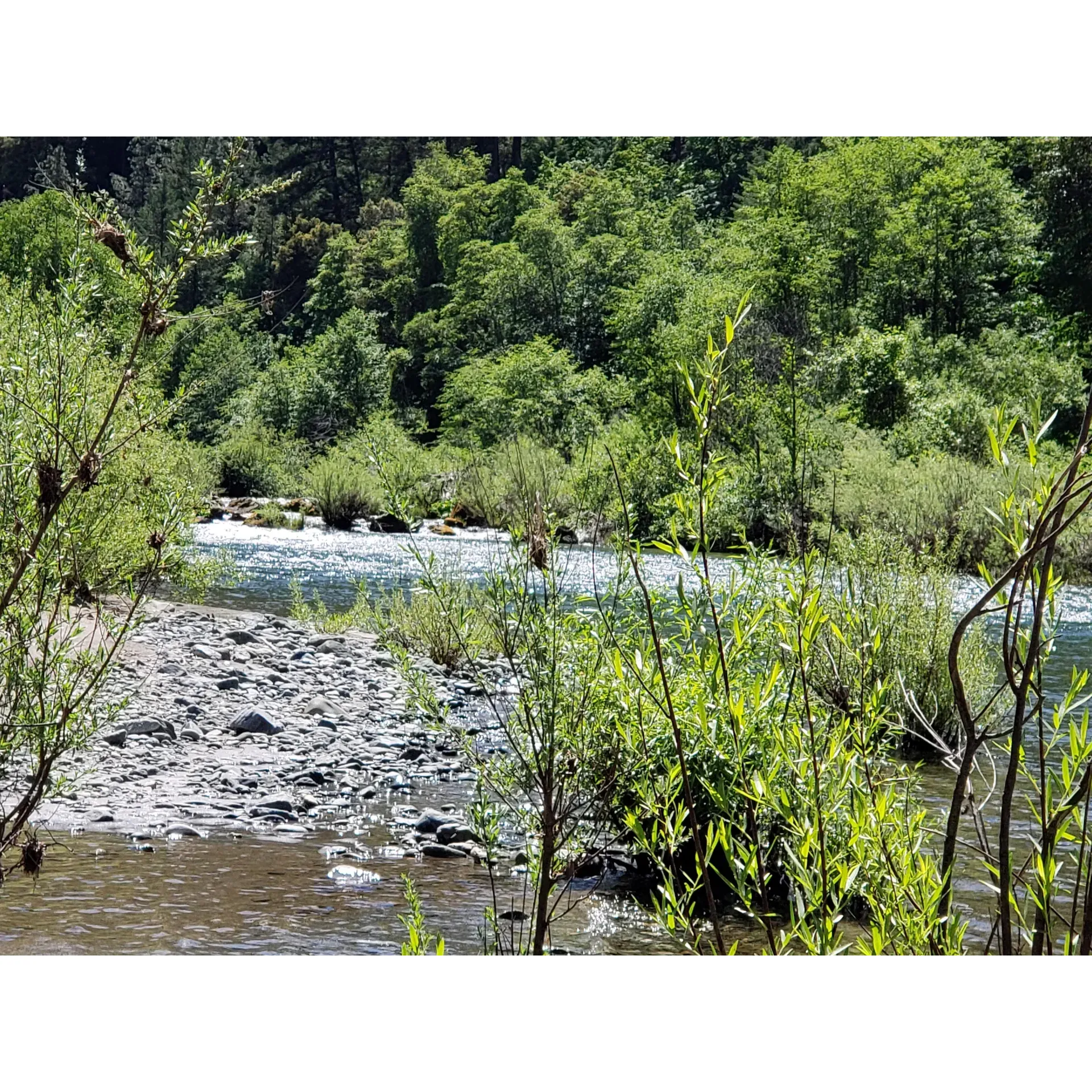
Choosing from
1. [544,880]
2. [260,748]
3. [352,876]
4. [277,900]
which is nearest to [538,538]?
[544,880]

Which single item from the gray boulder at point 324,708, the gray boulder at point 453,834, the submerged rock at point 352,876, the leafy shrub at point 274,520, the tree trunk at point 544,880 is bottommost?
the leafy shrub at point 274,520

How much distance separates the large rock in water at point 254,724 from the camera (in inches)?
299

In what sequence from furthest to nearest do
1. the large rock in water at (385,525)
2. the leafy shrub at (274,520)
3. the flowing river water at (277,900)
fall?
1. the leafy shrub at (274,520)
2. the large rock in water at (385,525)
3. the flowing river water at (277,900)

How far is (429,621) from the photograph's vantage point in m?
9.94

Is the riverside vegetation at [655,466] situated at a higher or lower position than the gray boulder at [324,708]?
higher

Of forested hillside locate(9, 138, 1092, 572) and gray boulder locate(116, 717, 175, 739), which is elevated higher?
forested hillside locate(9, 138, 1092, 572)

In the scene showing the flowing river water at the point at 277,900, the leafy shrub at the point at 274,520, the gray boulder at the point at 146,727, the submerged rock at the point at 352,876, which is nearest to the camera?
the flowing river water at the point at 277,900

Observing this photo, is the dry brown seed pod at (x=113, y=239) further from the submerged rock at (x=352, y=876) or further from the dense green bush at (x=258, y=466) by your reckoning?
the dense green bush at (x=258, y=466)

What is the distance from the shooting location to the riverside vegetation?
76.7 inches

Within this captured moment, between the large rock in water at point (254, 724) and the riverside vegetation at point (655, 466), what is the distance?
1.25 meters

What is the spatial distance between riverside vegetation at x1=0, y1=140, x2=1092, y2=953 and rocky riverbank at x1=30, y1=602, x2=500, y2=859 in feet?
1.78

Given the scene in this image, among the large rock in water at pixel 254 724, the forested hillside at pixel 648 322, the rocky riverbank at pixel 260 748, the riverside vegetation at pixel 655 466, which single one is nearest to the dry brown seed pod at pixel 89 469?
the riverside vegetation at pixel 655 466

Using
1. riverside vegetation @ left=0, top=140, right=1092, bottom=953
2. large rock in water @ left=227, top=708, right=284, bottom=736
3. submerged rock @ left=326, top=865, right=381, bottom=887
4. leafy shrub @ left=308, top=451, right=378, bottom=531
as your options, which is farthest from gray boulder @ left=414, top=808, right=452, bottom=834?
leafy shrub @ left=308, top=451, right=378, bottom=531

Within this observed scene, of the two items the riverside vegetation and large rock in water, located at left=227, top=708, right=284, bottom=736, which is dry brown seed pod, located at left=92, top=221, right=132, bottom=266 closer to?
the riverside vegetation
